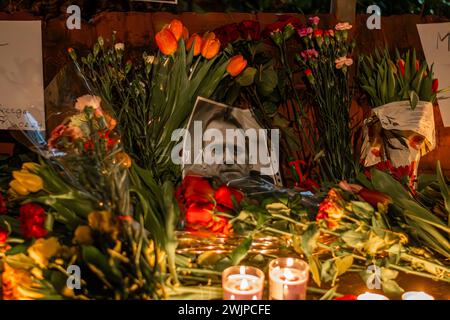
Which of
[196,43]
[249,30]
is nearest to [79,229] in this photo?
[196,43]

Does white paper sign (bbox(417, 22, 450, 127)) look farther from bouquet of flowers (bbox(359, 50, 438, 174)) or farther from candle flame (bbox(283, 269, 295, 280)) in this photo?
candle flame (bbox(283, 269, 295, 280))

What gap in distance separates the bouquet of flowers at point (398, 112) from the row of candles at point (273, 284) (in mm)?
492

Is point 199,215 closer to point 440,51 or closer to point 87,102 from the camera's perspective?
point 87,102

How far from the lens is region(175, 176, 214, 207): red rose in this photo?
3.50ft

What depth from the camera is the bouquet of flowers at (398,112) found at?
1.36 m

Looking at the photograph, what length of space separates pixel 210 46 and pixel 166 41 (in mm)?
118

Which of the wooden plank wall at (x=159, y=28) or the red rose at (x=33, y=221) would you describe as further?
the wooden plank wall at (x=159, y=28)

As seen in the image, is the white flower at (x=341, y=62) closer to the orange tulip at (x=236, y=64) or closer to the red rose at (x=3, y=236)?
the orange tulip at (x=236, y=64)

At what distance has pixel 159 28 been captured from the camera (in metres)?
1.54

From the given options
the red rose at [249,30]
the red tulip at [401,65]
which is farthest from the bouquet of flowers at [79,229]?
the red tulip at [401,65]

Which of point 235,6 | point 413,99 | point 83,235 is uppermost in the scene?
point 235,6

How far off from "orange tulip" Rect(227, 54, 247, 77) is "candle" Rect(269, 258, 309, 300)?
538 millimetres

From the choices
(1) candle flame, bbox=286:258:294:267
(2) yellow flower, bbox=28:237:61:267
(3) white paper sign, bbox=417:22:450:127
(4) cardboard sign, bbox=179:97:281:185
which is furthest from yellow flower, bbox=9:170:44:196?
(3) white paper sign, bbox=417:22:450:127
